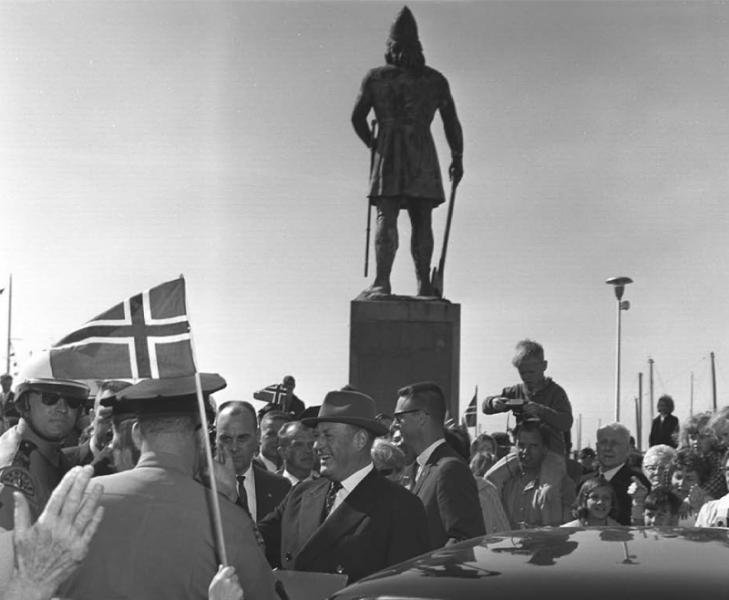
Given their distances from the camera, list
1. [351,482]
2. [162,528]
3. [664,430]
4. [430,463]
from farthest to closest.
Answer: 1. [664,430]
2. [430,463]
3. [351,482]
4. [162,528]

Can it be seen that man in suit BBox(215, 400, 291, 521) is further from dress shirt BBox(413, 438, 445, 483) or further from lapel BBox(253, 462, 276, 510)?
dress shirt BBox(413, 438, 445, 483)

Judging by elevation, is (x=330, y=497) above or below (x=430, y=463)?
below

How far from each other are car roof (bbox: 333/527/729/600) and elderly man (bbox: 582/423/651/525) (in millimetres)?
4202

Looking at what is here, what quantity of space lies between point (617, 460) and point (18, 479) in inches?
172

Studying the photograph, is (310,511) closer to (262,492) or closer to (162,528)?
(262,492)

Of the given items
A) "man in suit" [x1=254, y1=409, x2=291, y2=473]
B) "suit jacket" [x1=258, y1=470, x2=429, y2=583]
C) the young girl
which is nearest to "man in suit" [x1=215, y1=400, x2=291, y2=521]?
"suit jacket" [x1=258, y1=470, x2=429, y2=583]

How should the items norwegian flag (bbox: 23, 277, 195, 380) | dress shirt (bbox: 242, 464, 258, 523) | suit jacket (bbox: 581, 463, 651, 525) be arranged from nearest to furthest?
norwegian flag (bbox: 23, 277, 195, 380)
dress shirt (bbox: 242, 464, 258, 523)
suit jacket (bbox: 581, 463, 651, 525)

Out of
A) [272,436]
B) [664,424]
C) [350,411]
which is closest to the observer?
[350,411]

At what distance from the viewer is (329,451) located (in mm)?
5223

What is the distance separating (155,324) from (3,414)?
9.12 metres

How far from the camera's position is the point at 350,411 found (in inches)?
210

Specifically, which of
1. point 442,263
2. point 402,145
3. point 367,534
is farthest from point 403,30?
point 367,534

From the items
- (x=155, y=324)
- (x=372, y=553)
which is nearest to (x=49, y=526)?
(x=155, y=324)

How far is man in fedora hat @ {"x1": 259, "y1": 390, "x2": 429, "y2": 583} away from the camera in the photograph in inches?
184
